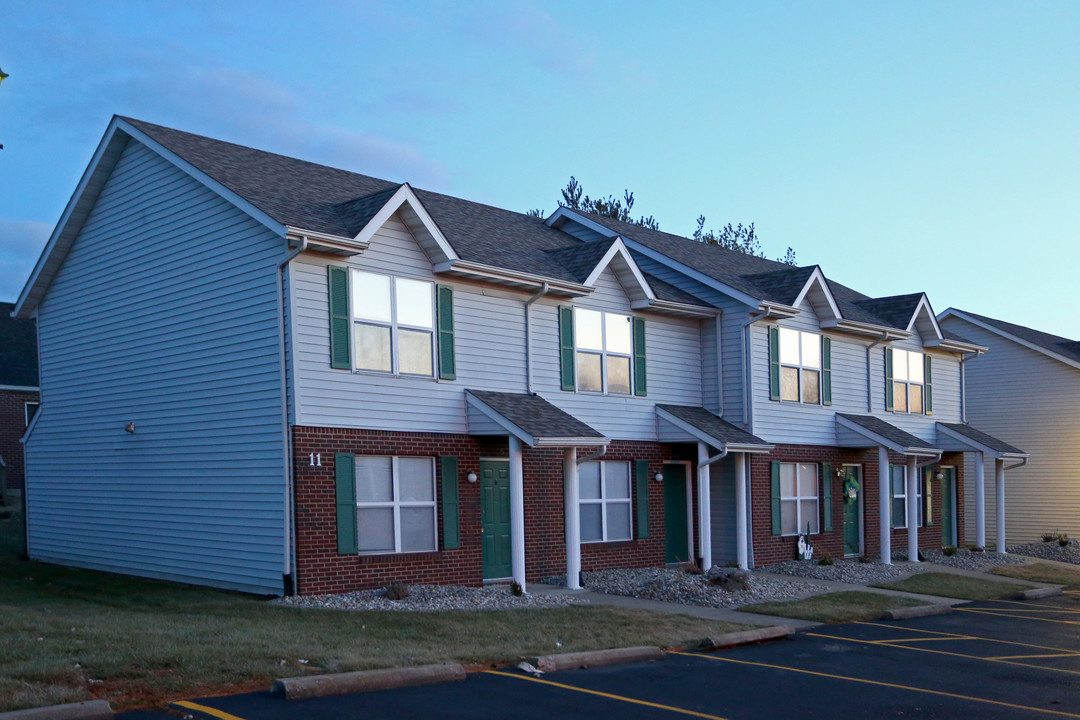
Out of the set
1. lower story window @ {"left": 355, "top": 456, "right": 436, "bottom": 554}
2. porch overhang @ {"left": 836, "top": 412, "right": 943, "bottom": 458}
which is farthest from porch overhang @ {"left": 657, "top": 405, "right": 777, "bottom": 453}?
lower story window @ {"left": 355, "top": 456, "right": 436, "bottom": 554}

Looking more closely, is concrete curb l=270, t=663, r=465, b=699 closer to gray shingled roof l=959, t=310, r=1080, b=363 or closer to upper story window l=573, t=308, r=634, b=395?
upper story window l=573, t=308, r=634, b=395

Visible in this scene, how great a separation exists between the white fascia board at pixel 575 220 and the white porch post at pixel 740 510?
6.21 meters

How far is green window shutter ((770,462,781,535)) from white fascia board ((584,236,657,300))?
5.24 m

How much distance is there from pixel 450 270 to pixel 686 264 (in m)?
7.92

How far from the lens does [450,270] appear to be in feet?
58.3

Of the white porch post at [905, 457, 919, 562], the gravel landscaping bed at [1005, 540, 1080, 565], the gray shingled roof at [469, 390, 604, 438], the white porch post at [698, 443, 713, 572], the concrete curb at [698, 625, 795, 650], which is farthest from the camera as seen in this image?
the gravel landscaping bed at [1005, 540, 1080, 565]

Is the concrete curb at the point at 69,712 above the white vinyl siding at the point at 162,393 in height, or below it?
below

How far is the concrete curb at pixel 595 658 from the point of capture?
11.4 m

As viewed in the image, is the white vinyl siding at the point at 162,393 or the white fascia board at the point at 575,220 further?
the white fascia board at the point at 575,220

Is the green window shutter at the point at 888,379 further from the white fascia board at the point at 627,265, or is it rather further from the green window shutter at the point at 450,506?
the green window shutter at the point at 450,506

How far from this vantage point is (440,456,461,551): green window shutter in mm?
17828

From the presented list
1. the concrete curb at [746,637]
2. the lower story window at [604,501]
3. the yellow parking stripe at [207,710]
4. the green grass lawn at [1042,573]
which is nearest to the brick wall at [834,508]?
the green grass lawn at [1042,573]

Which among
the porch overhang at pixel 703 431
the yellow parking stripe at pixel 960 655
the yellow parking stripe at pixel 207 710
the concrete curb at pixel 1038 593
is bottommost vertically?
the concrete curb at pixel 1038 593

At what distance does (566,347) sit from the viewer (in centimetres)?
2039
